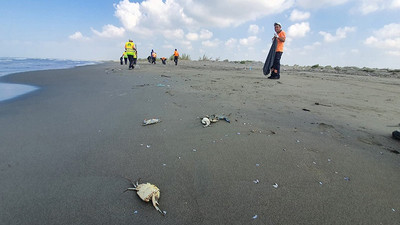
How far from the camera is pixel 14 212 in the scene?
38.5 inches

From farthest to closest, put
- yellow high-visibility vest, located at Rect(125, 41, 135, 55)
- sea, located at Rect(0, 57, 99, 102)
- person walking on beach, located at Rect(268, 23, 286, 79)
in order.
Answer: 1. yellow high-visibility vest, located at Rect(125, 41, 135, 55)
2. person walking on beach, located at Rect(268, 23, 286, 79)
3. sea, located at Rect(0, 57, 99, 102)

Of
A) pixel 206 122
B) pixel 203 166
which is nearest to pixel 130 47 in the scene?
pixel 206 122

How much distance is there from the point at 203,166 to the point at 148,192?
41 centimetres

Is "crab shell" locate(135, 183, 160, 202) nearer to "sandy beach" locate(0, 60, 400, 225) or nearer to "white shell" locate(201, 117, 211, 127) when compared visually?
"sandy beach" locate(0, 60, 400, 225)

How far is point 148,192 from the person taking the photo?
3.53 ft

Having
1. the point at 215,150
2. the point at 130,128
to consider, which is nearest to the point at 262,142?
the point at 215,150

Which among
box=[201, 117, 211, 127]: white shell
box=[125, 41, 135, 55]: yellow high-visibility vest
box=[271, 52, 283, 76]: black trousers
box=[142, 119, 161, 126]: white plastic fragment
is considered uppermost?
box=[125, 41, 135, 55]: yellow high-visibility vest

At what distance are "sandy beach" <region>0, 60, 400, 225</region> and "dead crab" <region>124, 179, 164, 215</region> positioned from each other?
29mm

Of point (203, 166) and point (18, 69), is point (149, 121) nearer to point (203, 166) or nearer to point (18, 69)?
point (203, 166)

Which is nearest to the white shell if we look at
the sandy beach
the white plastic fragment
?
the sandy beach

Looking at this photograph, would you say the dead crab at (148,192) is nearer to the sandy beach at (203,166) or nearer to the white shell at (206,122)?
the sandy beach at (203,166)

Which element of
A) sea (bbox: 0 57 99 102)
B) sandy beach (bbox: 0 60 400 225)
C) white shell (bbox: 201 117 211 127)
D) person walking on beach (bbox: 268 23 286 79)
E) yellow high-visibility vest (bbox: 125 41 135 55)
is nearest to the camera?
sandy beach (bbox: 0 60 400 225)

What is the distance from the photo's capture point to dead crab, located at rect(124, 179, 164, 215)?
3.41ft

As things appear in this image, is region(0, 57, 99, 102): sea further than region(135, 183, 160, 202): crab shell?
Yes
